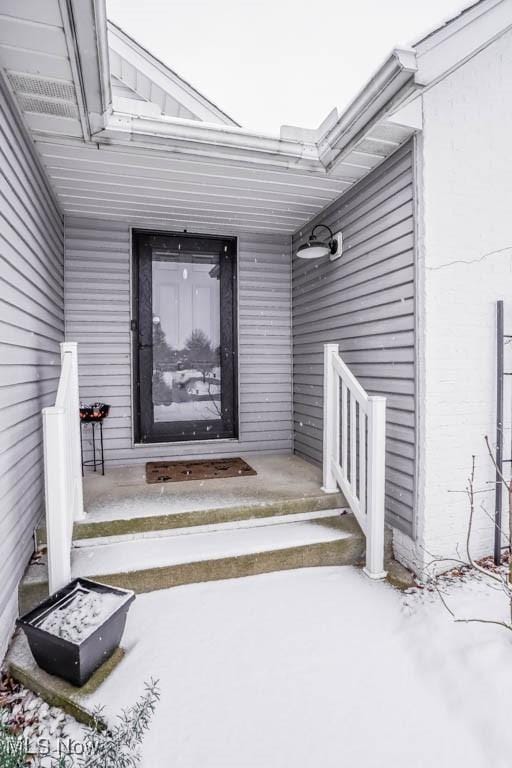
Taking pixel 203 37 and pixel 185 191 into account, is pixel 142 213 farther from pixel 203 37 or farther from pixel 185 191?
pixel 203 37

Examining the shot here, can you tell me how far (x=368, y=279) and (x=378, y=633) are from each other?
2176mm

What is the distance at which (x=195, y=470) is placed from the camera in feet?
12.3

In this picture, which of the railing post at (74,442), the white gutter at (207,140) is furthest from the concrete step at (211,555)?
the white gutter at (207,140)

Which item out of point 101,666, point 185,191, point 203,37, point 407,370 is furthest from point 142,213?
point 203,37

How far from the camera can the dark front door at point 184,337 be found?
4.13 meters

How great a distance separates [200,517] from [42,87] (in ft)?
7.91

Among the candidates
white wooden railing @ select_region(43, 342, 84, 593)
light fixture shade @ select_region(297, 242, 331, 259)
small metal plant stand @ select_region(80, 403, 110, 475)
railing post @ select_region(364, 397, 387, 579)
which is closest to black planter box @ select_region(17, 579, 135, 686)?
white wooden railing @ select_region(43, 342, 84, 593)

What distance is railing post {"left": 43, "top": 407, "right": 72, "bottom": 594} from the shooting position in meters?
2.05

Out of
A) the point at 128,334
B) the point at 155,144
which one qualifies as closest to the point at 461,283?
the point at 155,144

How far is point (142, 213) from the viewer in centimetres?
376

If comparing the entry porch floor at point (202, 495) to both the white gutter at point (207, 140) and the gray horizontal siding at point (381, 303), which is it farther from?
the white gutter at point (207, 140)

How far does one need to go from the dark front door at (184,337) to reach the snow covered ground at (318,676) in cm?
205

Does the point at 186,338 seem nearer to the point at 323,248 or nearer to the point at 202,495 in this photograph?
the point at 323,248

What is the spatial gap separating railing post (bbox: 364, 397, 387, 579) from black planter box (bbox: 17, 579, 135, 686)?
1.40 metres
